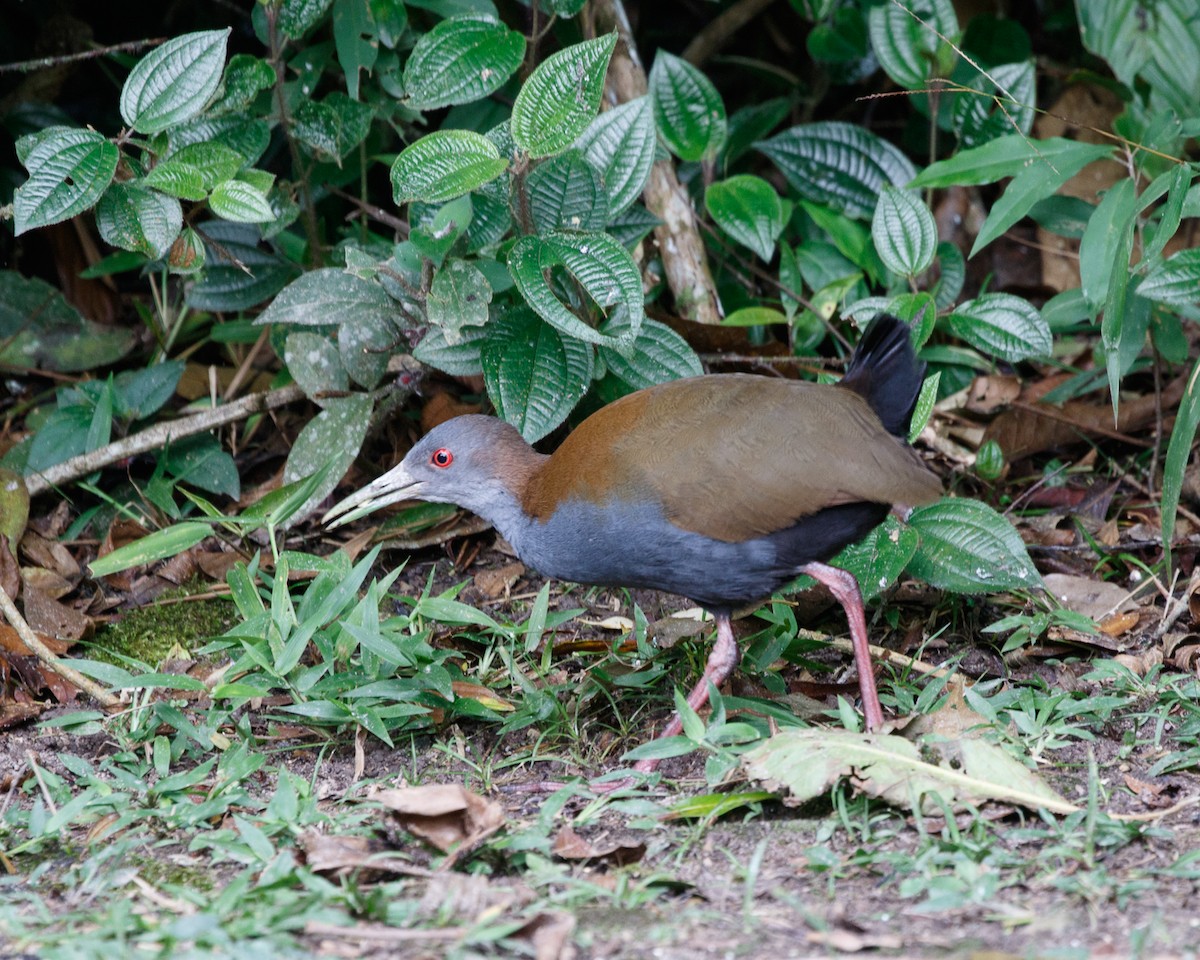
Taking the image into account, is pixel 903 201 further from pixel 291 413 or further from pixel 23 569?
pixel 23 569

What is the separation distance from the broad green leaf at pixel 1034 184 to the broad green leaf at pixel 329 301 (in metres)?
2.12

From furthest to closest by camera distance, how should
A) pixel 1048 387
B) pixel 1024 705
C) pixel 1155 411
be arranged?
1. pixel 1048 387
2. pixel 1155 411
3. pixel 1024 705

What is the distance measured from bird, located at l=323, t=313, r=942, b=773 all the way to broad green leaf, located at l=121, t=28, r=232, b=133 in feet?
5.56

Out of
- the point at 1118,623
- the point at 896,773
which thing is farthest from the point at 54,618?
the point at 1118,623

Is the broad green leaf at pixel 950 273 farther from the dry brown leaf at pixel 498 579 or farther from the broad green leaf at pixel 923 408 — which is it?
the dry brown leaf at pixel 498 579

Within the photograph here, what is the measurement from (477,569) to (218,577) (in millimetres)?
965

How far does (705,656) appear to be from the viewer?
4.45 metres

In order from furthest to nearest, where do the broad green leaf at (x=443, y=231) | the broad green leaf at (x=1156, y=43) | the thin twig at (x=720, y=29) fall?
the thin twig at (x=720, y=29), the broad green leaf at (x=1156, y=43), the broad green leaf at (x=443, y=231)

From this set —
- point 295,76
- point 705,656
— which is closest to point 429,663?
point 705,656

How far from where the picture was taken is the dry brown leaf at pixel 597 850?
3.08m

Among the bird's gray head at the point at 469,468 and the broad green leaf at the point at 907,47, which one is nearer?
the bird's gray head at the point at 469,468

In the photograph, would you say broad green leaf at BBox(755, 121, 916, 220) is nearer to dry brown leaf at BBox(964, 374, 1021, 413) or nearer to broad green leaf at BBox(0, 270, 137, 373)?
dry brown leaf at BBox(964, 374, 1021, 413)

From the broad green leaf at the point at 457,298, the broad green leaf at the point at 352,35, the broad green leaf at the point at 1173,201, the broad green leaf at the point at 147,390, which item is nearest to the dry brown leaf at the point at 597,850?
the broad green leaf at the point at 457,298

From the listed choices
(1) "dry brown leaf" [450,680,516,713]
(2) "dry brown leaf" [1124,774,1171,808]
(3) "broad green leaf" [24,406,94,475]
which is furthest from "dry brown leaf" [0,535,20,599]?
→ (2) "dry brown leaf" [1124,774,1171,808]
